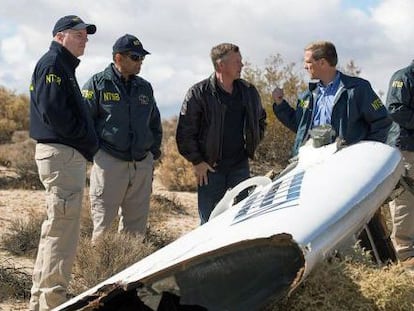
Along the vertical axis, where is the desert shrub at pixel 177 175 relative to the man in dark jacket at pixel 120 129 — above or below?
below

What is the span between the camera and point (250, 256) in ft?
11.3

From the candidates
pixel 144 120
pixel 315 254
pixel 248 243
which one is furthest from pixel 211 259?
pixel 144 120

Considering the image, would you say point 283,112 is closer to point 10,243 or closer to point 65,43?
point 65,43

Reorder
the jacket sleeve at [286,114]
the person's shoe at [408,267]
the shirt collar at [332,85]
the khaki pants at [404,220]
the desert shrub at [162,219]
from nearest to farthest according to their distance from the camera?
the person's shoe at [408,267] < the shirt collar at [332,85] < the jacket sleeve at [286,114] < the khaki pants at [404,220] < the desert shrub at [162,219]

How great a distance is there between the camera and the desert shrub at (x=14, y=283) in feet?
21.4

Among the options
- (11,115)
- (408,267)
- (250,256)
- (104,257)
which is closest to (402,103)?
(408,267)

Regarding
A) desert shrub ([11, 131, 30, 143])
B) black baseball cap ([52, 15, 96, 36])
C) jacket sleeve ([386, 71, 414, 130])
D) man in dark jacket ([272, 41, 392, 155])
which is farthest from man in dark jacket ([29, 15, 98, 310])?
desert shrub ([11, 131, 30, 143])

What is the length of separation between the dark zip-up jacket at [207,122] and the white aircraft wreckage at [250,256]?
2757 mm

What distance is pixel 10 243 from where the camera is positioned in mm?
8750

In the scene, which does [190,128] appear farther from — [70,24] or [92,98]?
[70,24]

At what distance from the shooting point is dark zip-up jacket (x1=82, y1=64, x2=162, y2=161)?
7.22 meters

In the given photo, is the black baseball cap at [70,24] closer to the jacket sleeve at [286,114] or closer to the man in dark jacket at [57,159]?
the man in dark jacket at [57,159]

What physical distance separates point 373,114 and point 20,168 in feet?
34.1

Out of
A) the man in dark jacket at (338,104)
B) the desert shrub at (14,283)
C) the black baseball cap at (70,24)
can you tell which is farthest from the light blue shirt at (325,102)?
the desert shrub at (14,283)
